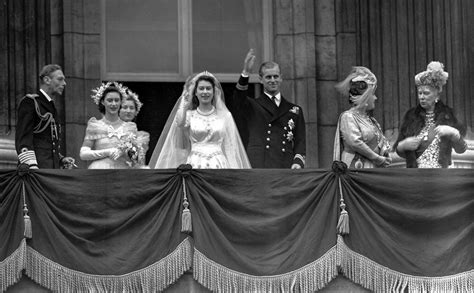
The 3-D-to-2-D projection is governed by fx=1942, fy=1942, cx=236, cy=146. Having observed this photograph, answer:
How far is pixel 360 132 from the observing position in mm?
21609

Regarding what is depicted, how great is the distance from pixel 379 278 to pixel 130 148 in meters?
3.29

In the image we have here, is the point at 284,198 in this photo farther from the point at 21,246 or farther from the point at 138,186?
the point at 21,246

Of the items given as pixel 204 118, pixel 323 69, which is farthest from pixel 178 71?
pixel 204 118

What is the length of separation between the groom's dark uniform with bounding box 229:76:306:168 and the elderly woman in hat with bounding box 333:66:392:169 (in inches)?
20.4

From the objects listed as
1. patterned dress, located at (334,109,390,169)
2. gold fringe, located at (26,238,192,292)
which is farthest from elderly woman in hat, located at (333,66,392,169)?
gold fringe, located at (26,238,192,292)

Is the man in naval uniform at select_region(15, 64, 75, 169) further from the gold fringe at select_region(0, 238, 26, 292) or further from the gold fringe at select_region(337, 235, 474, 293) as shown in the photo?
the gold fringe at select_region(337, 235, 474, 293)

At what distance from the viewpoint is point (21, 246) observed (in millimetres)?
20250

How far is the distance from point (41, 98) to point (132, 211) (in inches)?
78.2

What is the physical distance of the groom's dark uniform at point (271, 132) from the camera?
866 inches

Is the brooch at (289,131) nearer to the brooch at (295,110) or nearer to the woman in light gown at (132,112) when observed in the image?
the brooch at (295,110)

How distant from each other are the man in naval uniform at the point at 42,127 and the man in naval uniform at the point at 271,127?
2059 mm

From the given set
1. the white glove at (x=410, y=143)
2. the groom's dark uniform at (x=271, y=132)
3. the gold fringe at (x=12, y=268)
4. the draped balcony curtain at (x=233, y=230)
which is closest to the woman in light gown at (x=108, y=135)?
the draped balcony curtain at (x=233, y=230)

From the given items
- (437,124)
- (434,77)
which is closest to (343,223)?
(437,124)

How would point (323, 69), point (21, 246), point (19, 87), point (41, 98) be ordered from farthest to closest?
1. point (323, 69)
2. point (19, 87)
3. point (41, 98)
4. point (21, 246)
